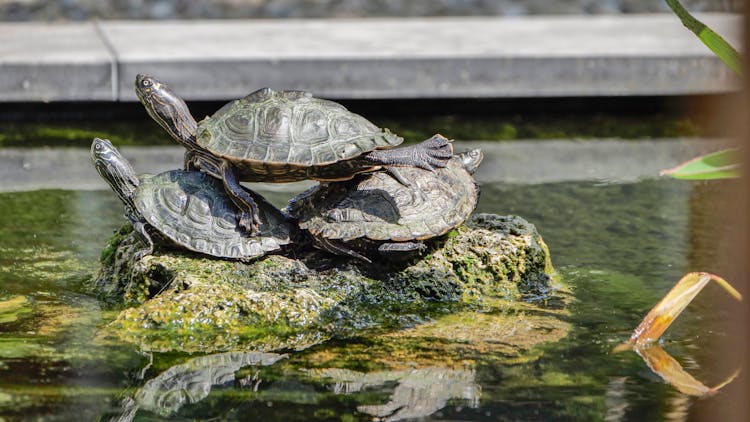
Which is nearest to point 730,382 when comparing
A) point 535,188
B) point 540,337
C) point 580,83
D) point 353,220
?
point 540,337

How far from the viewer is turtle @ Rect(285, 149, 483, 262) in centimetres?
393

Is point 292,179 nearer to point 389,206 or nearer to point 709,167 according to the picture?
point 389,206

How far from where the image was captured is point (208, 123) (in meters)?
4.01

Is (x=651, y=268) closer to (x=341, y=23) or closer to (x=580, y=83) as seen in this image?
(x=580, y=83)

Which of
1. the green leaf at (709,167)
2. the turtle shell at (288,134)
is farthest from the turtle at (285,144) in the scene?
the green leaf at (709,167)

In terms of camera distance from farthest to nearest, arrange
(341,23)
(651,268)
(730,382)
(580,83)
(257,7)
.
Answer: (257,7), (341,23), (580,83), (651,268), (730,382)

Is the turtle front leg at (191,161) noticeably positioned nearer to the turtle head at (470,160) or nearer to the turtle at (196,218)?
the turtle at (196,218)

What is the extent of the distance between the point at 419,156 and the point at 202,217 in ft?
2.90

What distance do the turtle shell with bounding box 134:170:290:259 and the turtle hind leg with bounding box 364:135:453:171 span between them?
1.63 ft

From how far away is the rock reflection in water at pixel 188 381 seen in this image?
313 cm

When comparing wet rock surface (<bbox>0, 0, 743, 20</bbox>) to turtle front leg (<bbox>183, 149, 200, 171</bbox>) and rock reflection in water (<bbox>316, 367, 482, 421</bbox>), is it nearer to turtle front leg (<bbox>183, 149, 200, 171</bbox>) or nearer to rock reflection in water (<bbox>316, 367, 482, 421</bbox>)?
turtle front leg (<bbox>183, 149, 200, 171</bbox>)

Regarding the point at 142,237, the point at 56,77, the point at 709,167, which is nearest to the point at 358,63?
the point at 56,77

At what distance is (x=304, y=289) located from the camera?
395 centimetres

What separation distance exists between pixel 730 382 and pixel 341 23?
20.2 feet
